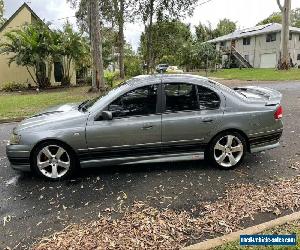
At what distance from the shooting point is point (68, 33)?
22641 mm

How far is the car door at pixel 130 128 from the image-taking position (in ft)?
17.5

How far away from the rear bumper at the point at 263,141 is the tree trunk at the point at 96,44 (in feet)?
39.7

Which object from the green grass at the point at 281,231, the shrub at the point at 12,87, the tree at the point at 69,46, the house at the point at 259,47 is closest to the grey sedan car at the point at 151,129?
the green grass at the point at 281,231

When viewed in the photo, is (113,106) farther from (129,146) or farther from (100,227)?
(100,227)

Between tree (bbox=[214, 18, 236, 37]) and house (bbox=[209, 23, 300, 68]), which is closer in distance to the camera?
house (bbox=[209, 23, 300, 68])

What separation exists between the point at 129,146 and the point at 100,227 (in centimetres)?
169

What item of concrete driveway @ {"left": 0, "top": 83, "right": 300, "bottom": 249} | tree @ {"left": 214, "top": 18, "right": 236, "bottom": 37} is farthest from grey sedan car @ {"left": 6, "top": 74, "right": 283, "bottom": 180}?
tree @ {"left": 214, "top": 18, "right": 236, "bottom": 37}

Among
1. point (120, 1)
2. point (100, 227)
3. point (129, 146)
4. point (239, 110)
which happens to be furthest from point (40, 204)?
point (120, 1)

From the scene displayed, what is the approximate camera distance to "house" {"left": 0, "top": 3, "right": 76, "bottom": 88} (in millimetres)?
24422

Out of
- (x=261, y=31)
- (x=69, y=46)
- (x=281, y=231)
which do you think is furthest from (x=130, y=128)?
(x=261, y=31)

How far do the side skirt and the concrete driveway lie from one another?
0.75ft

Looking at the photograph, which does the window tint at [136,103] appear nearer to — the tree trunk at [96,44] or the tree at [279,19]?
the tree trunk at [96,44]

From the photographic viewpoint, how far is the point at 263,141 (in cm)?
575

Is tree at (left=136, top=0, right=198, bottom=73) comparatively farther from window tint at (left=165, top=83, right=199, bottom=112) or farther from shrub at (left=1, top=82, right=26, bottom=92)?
window tint at (left=165, top=83, right=199, bottom=112)
